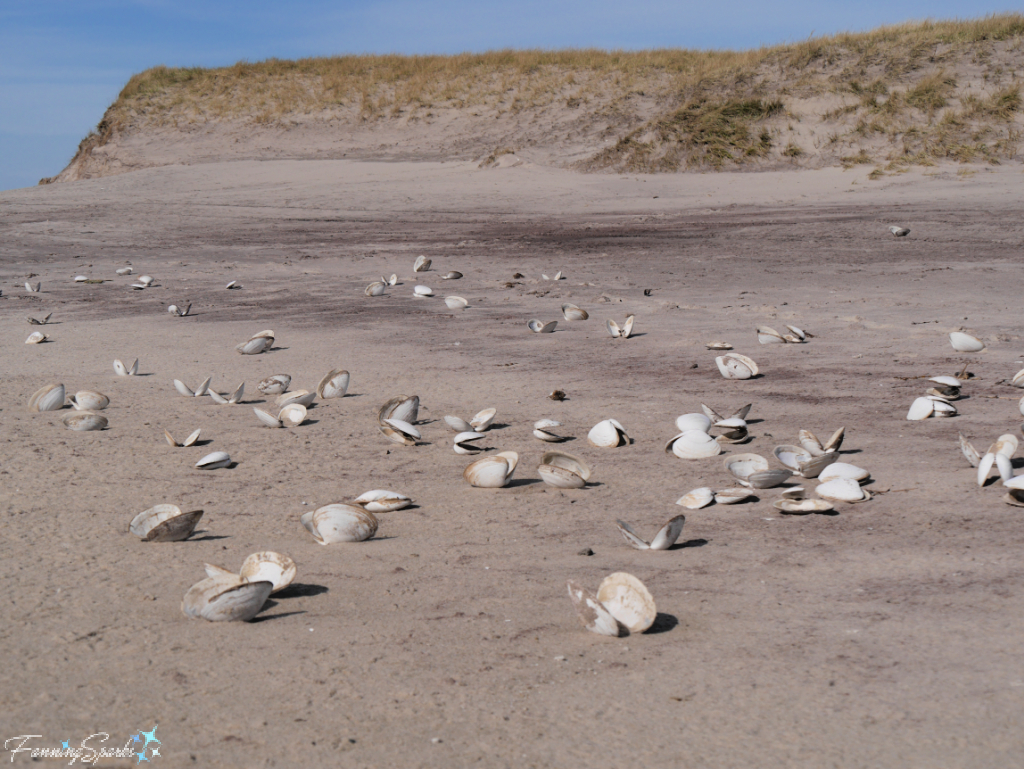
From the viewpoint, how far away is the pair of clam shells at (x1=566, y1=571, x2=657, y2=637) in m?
1.89

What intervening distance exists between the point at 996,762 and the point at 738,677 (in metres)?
0.47

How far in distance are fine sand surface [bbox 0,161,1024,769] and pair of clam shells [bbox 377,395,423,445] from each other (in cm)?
6

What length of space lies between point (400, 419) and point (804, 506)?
188cm

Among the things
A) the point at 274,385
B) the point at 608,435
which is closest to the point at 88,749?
the point at 608,435

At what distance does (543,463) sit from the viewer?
315cm

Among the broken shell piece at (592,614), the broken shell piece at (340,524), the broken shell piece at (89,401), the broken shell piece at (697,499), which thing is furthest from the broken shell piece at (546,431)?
the broken shell piece at (89,401)

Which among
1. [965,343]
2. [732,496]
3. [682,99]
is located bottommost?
[732,496]

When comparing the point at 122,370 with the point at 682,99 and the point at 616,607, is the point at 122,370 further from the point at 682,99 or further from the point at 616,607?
the point at 682,99

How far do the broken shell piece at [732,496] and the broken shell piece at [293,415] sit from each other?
2.02 m

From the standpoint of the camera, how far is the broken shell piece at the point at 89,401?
406cm

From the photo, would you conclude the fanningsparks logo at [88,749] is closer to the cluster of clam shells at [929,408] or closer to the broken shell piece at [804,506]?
the broken shell piece at [804,506]

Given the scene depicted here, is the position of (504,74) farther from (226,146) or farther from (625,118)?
(226,146)

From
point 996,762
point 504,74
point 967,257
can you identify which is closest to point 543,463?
point 996,762

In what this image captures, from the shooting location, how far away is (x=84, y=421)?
3773mm
